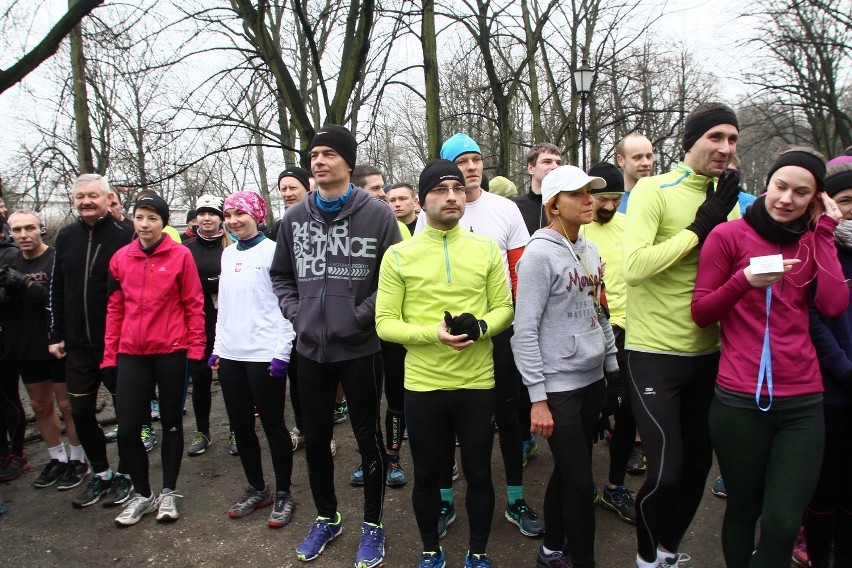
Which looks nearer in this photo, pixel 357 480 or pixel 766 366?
pixel 766 366

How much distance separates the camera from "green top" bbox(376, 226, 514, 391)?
287 centimetres

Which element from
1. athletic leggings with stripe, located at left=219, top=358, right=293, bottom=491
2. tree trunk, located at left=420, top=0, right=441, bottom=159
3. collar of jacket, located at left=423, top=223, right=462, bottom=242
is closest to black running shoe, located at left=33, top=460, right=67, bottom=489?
athletic leggings with stripe, located at left=219, top=358, right=293, bottom=491

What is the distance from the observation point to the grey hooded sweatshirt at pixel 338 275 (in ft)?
10.5

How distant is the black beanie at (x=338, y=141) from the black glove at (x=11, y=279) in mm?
2836

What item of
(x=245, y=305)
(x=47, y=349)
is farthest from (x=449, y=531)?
(x=47, y=349)

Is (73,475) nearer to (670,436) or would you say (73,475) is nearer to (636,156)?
(670,436)

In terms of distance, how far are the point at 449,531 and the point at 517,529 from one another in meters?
0.42

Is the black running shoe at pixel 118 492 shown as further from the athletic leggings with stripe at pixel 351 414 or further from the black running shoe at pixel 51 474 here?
the athletic leggings with stripe at pixel 351 414

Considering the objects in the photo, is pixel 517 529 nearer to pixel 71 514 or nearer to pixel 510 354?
pixel 510 354

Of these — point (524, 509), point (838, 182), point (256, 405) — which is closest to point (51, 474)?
point (256, 405)

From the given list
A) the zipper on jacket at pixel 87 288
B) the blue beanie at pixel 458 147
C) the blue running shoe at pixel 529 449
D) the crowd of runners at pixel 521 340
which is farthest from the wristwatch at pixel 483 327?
the zipper on jacket at pixel 87 288

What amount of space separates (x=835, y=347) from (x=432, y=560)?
86.7 inches

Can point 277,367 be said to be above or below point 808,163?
below

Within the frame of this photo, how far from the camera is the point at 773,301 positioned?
7.77ft
